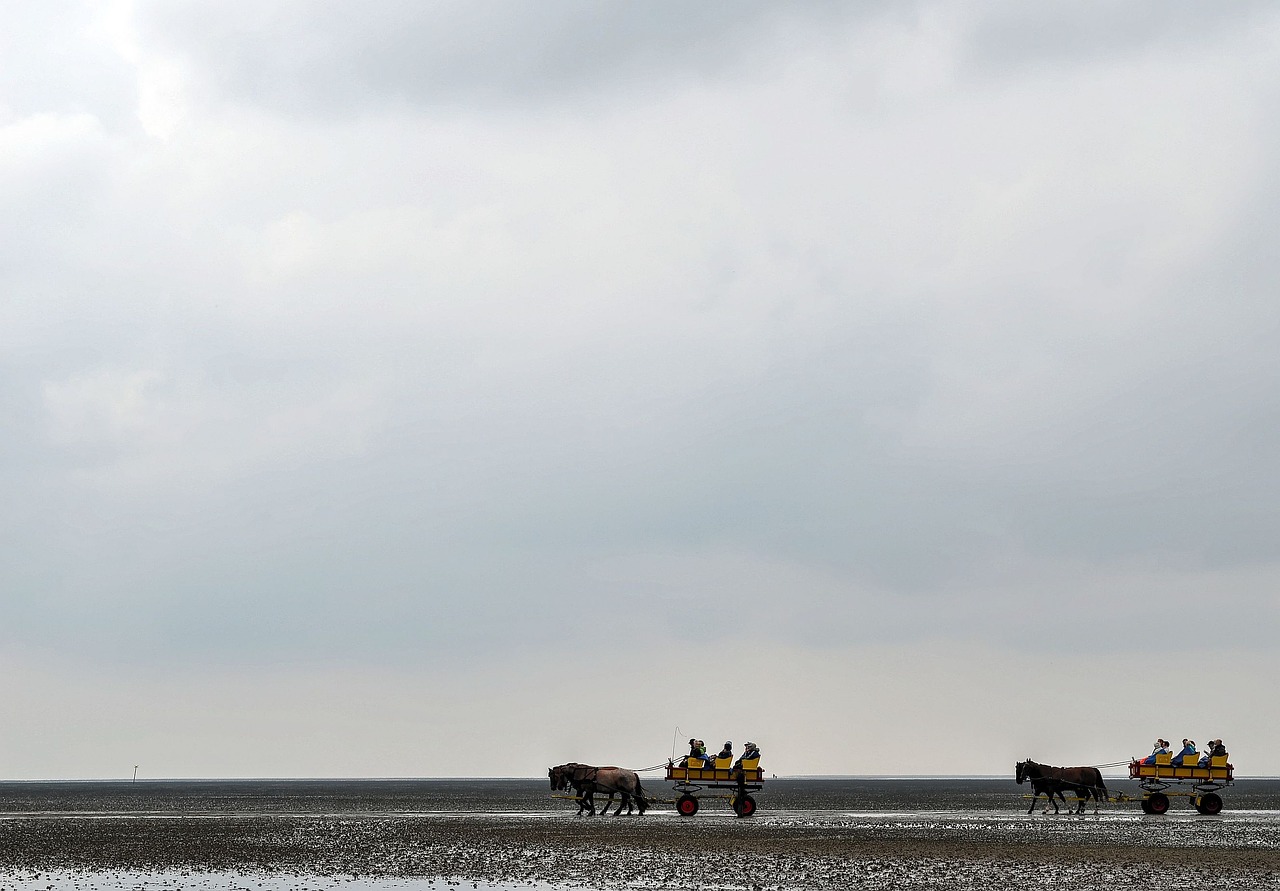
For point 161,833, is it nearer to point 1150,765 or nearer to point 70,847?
point 70,847

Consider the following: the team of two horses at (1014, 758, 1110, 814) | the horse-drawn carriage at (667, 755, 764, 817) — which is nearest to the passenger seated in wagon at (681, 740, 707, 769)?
the horse-drawn carriage at (667, 755, 764, 817)

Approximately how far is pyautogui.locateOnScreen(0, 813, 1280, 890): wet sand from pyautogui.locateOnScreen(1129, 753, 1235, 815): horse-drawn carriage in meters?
2.96

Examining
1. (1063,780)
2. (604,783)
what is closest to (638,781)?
(604,783)

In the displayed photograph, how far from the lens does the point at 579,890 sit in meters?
27.3

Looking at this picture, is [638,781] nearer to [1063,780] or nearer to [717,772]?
[717,772]

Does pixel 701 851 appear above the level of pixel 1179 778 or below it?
below

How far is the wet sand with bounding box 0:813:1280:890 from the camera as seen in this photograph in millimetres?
29422

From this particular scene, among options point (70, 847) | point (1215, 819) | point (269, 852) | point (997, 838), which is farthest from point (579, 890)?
point (1215, 819)

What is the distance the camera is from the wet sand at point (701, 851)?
29.4m

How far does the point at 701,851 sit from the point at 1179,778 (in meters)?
25.5

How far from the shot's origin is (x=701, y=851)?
35.7 metres

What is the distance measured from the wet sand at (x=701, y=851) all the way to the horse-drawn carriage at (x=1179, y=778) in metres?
2.96

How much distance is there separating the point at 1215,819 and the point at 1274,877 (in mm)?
24287

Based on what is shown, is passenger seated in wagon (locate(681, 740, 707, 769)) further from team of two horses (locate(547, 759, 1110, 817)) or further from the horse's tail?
the horse's tail
